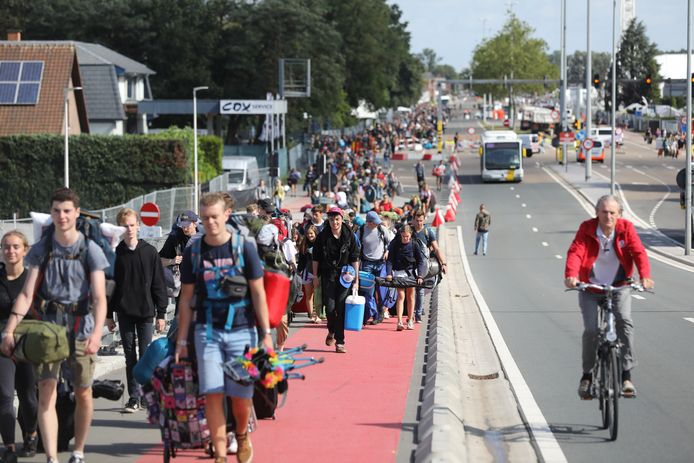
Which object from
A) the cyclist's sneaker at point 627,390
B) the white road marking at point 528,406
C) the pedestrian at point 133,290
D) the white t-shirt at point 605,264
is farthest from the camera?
the pedestrian at point 133,290

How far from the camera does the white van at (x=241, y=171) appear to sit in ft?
187

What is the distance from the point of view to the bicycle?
9414mm

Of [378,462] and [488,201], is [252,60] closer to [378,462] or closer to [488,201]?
[488,201]

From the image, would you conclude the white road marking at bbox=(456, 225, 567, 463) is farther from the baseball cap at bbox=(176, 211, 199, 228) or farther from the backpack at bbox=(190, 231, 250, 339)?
the baseball cap at bbox=(176, 211, 199, 228)

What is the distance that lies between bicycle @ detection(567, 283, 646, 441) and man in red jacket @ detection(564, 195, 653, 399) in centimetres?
5

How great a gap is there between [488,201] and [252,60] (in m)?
26.2

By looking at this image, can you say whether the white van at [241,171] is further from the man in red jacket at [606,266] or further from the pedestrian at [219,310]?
the pedestrian at [219,310]

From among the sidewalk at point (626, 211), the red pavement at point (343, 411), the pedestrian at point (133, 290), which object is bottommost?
the sidewalk at point (626, 211)

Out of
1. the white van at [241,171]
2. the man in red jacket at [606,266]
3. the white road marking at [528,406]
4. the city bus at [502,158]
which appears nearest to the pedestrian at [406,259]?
the white road marking at [528,406]

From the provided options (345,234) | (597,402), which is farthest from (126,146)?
(597,402)

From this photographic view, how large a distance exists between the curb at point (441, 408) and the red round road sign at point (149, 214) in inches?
463

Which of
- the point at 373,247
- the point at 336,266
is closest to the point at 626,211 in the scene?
the point at 373,247

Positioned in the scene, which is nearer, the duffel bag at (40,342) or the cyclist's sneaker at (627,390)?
the duffel bag at (40,342)

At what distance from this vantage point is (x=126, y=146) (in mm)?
54594
